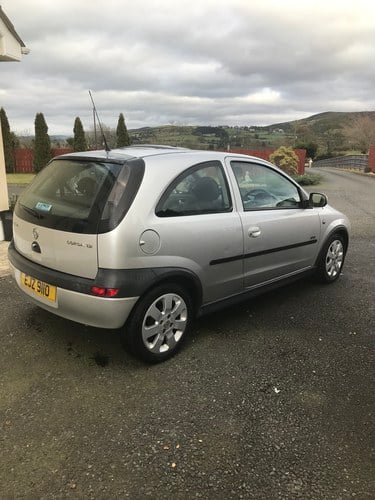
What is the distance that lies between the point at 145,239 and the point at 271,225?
1.54 meters

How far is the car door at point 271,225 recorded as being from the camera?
12.9 feet

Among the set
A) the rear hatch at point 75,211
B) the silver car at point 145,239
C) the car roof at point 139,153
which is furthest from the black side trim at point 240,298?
the car roof at point 139,153

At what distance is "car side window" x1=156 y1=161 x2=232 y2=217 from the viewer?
3.25 metres

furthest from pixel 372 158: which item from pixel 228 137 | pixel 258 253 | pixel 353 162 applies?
pixel 258 253

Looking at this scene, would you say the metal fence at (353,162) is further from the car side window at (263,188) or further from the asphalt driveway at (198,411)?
the asphalt driveway at (198,411)

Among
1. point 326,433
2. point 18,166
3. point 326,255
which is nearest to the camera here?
point 326,433

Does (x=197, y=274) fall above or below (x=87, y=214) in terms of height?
below

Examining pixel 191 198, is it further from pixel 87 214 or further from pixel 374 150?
pixel 374 150

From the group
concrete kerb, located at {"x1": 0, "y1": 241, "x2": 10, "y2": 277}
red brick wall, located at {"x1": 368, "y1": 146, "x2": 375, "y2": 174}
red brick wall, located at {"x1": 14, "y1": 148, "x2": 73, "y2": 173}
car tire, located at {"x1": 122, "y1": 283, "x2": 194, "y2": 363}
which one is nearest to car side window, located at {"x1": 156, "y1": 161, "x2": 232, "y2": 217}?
car tire, located at {"x1": 122, "y1": 283, "x2": 194, "y2": 363}

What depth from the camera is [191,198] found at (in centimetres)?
345

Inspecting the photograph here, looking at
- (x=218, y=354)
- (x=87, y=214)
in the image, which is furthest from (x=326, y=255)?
(x=87, y=214)

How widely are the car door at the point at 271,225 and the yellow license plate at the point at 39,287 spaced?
5.54 ft

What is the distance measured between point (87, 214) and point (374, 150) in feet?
92.1

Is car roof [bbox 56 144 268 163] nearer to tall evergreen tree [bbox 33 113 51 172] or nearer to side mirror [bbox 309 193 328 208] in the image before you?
side mirror [bbox 309 193 328 208]
